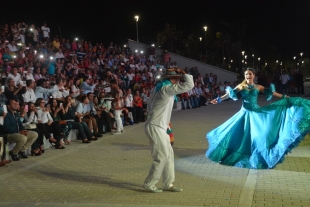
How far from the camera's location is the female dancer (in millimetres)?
7922

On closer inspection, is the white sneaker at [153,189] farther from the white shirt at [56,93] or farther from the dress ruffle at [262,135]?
the white shirt at [56,93]

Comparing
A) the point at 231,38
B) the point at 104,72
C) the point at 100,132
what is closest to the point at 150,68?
the point at 104,72

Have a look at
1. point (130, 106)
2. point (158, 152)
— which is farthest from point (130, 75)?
point (158, 152)

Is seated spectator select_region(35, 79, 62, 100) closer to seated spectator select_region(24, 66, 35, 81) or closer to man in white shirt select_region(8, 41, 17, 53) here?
seated spectator select_region(24, 66, 35, 81)

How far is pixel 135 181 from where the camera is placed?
770 centimetres

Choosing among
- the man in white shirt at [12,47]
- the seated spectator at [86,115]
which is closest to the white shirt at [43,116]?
the seated spectator at [86,115]

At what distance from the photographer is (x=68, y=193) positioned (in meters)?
7.06

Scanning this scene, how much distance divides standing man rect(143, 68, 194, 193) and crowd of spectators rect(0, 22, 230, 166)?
0.64 metres

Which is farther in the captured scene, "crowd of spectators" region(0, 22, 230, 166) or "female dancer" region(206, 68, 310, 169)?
"crowd of spectators" region(0, 22, 230, 166)

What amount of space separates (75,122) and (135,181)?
219 inches

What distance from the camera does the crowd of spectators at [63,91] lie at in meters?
11.1

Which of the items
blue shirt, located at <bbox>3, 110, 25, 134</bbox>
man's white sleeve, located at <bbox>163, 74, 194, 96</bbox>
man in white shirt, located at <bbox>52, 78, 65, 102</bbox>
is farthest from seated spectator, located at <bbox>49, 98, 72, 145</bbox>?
man's white sleeve, located at <bbox>163, 74, 194, 96</bbox>

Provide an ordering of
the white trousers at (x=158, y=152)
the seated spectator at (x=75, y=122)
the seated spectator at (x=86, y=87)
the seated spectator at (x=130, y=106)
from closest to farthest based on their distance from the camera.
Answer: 1. the white trousers at (x=158, y=152)
2. the seated spectator at (x=75, y=122)
3. the seated spectator at (x=86, y=87)
4. the seated spectator at (x=130, y=106)

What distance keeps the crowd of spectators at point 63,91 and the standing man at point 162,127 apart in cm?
64
